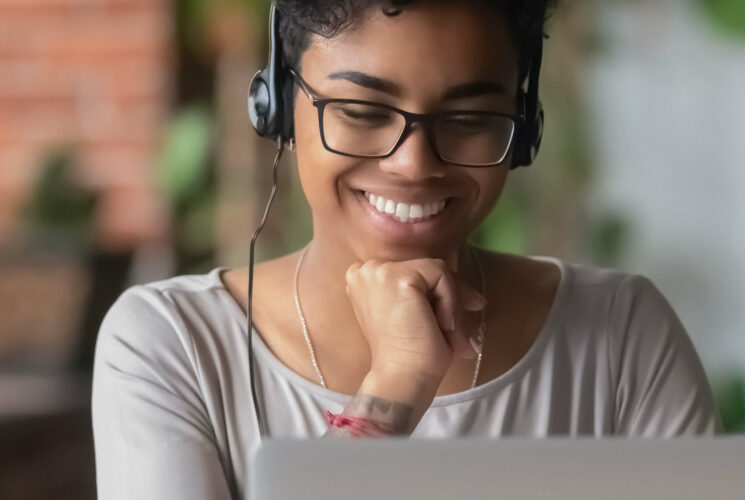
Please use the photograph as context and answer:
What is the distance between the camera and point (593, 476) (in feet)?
1.76

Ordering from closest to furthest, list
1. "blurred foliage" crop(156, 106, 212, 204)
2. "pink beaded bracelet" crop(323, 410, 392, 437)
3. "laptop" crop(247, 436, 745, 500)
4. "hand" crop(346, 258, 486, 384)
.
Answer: "laptop" crop(247, 436, 745, 500), "pink beaded bracelet" crop(323, 410, 392, 437), "hand" crop(346, 258, 486, 384), "blurred foliage" crop(156, 106, 212, 204)

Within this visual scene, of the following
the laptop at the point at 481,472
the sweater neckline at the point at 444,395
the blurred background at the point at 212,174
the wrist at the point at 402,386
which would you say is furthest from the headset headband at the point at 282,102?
the blurred background at the point at 212,174

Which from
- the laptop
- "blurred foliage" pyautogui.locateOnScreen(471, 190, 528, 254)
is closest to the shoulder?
the laptop

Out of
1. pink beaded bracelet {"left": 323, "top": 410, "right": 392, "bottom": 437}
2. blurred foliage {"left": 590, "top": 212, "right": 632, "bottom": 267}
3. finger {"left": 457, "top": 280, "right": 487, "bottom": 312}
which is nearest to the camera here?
pink beaded bracelet {"left": 323, "top": 410, "right": 392, "bottom": 437}

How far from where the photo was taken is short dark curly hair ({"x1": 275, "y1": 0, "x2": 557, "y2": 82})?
1.09 m

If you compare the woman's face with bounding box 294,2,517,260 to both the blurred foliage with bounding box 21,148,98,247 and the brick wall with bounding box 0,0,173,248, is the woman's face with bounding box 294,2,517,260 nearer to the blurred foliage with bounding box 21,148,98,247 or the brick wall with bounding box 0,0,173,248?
the blurred foliage with bounding box 21,148,98,247

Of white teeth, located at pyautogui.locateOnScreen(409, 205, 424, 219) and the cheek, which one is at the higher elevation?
the cheek

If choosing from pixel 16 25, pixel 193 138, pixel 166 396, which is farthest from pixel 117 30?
pixel 166 396

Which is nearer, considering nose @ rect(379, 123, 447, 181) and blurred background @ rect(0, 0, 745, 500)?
nose @ rect(379, 123, 447, 181)

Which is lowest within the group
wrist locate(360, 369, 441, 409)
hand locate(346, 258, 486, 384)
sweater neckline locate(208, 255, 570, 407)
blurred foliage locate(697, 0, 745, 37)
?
sweater neckline locate(208, 255, 570, 407)

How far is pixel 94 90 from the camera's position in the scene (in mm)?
2486

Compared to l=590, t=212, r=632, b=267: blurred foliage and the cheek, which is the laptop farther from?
l=590, t=212, r=632, b=267: blurred foliage

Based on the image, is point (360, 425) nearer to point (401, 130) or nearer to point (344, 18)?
point (401, 130)

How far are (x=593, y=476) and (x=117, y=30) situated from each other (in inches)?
85.9
